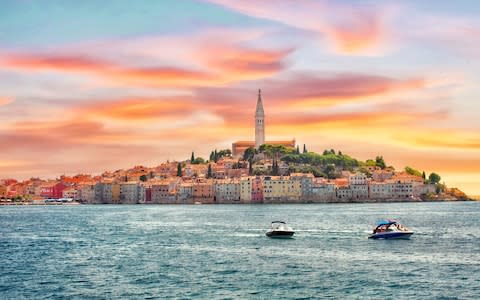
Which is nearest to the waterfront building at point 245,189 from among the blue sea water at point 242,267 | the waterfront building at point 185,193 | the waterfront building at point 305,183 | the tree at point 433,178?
the waterfront building at point 305,183

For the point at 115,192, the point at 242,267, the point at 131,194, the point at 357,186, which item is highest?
the point at 357,186

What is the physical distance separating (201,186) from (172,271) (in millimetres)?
140188

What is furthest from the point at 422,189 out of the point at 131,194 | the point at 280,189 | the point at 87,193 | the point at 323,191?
the point at 87,193

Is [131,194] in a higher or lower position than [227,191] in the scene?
lower

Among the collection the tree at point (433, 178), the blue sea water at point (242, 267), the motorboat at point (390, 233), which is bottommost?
the blue sea water at point (242, 267)

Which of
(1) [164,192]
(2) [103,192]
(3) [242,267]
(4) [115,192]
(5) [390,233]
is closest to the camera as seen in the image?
(3) [242,267]

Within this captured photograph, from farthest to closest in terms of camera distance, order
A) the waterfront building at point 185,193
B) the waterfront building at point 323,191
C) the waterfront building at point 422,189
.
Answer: the waterfront building at point 422,189 → the waterfront building at point 185,193 → the waterfront building at point 323,191

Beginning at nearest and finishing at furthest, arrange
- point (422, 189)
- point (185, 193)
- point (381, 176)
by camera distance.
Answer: point (185, 193) → point (422, 189) → point (381, 176)

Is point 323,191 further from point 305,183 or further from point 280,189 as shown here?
point 280,189

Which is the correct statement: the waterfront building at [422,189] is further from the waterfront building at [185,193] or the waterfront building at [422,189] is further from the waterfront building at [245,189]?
the waterfront building at [185,193]

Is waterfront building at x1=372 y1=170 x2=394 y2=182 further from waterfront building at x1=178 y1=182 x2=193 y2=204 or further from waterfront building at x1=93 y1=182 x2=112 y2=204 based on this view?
waterfront building at x1=93 y1=182 x2=112 y2=204

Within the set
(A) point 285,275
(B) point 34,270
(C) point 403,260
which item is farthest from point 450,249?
(B) point 34,270

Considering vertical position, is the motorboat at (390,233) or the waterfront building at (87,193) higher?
the waterfront building at (87,193)

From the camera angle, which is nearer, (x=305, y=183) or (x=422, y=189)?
(x=305, y=183)
